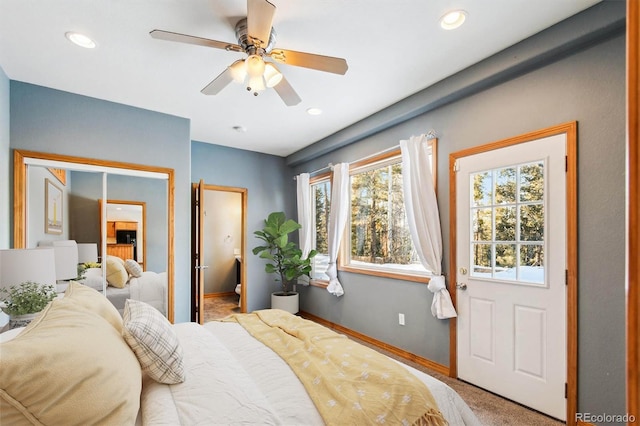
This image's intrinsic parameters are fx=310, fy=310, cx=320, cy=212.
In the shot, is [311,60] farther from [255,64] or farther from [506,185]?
[506,185]

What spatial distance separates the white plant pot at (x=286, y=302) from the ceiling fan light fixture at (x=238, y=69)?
3.33 metres

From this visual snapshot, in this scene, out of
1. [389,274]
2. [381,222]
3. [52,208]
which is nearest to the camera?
[52,208]

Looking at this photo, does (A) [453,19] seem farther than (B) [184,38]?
Yes

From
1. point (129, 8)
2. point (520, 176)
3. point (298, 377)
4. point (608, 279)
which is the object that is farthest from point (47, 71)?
point (608, 279)

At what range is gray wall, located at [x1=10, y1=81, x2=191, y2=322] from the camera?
284cm

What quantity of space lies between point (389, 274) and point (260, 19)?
275 cm

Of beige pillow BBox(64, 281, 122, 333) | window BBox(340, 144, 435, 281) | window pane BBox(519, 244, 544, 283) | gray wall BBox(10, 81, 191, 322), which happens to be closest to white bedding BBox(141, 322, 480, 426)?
beige pillow BBox(64, 281, 122, 333)

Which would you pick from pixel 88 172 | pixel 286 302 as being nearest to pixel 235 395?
pixel 88 172

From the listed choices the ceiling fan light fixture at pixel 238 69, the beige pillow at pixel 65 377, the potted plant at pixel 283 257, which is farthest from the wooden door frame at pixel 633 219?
the potted plant at pixel 283 257

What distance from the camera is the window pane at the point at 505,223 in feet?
7.98

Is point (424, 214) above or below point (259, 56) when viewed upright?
below

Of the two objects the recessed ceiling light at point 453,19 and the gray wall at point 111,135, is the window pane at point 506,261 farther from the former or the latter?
the gray wall at point 111,135

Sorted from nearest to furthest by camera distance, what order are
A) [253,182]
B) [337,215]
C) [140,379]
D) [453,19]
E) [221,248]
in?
[140,379] < [453,19] < [337,215] < [253,182] < [221,248]

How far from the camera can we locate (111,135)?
3.24 meters
